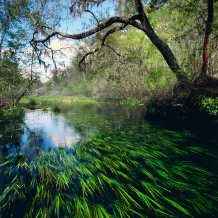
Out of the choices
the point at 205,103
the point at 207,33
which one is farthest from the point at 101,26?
the point at 205,103

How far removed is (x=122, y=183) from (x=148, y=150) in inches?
62.5

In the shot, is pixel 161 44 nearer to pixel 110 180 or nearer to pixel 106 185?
pixel 110 180

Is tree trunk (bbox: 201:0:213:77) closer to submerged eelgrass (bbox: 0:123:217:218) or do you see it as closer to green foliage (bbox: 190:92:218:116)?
green foliage (bbox: 190:92:218:116)

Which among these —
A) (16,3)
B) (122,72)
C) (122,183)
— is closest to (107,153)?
(122,183)

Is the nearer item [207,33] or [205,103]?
[205,103]

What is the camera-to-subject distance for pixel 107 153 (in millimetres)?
3396

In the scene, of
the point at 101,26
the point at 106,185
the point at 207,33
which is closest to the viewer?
the point at 106,185

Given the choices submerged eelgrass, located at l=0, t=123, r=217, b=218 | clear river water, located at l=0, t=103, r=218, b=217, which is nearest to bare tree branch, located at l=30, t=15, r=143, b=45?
clear river water, located at l=0, t=103, r=218, b=217

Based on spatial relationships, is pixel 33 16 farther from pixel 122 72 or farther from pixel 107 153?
pixel 122 72

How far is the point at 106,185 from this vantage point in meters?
2.20

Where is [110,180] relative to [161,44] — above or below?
below

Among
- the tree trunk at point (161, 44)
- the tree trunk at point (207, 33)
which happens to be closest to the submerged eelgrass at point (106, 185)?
the tree trunk at point (161, 44)

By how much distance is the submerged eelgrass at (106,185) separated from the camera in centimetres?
168

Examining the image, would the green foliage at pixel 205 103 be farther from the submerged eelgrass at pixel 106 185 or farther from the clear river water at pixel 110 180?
the submerged eelgrass at pixel 106 185
